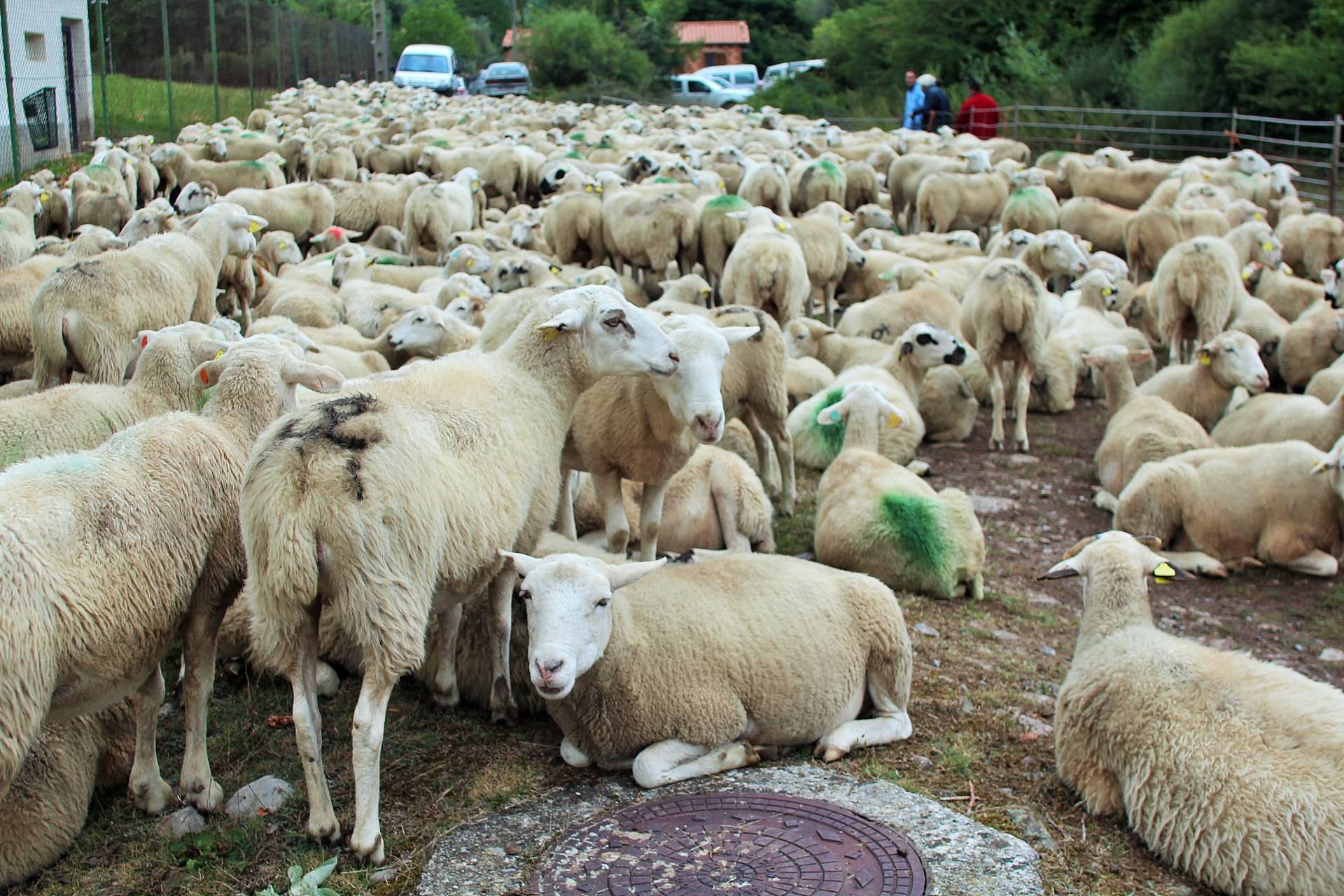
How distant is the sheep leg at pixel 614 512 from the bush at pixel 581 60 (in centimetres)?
4208

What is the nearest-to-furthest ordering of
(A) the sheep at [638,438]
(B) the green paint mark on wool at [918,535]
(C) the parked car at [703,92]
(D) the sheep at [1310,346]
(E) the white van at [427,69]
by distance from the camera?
1. (A) the sheep at [638,438]
2. (B) the green paint mark on wool at [918,535]
3. (D) the sheep at [1310,346]
4. (E) the white van at [427,69]
5. (C) the parked car at [703,92]

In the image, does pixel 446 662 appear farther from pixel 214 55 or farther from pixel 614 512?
pixel 214 55

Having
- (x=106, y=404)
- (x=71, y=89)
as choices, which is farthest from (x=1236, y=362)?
(x=71, y=89)

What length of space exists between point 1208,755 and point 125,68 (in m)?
21.7

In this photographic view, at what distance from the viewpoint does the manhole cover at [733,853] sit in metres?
3.85

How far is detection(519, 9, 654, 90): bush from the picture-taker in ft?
154

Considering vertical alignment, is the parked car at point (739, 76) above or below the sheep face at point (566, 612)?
above

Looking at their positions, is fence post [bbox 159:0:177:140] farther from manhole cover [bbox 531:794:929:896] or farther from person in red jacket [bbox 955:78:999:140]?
manhole cover [bbox 531:794:929:896]

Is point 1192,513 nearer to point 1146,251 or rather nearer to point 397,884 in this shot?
point 397,884

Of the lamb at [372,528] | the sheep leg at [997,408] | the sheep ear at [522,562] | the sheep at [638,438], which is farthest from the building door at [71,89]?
the sheep ear at [522,562]

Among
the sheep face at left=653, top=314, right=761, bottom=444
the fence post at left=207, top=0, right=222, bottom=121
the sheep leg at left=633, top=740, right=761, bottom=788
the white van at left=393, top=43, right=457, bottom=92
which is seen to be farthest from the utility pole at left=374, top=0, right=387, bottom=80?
the sheep leg at left=633, top=740, right=761, bottom=788

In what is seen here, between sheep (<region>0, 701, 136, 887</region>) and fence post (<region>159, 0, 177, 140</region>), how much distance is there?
19147 millimetres

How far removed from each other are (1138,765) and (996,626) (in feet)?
6.92

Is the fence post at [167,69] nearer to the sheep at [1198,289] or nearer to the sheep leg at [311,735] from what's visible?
the sheep at [1198,289]
